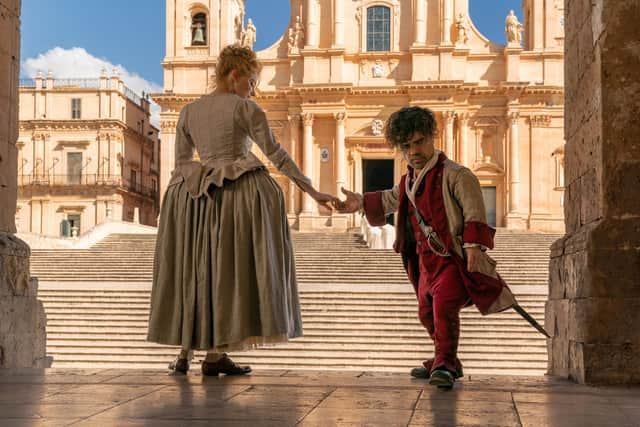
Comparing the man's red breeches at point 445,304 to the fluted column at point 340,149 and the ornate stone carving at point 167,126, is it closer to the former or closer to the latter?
the fluted column at point 340,149

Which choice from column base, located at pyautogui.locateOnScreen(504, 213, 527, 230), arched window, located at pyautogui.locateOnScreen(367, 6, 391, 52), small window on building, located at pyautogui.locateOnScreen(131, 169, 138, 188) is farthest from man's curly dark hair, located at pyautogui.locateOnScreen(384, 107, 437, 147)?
small window on building, located at pyautogui.locateOnScreen(131, 169, 138, 188)

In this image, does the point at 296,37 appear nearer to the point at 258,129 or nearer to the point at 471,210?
the point at 258,129

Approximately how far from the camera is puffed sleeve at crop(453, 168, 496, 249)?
4543 millimetres

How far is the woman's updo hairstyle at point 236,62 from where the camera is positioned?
16.1 feet

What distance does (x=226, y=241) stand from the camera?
184 inches

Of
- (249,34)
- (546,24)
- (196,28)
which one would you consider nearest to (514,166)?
(546,24)

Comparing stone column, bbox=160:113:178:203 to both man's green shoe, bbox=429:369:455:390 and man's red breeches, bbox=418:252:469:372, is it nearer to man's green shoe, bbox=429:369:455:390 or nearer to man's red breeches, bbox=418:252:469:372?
man's red breeches, bbox=418:252:469:372

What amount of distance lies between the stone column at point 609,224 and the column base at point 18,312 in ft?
11.1

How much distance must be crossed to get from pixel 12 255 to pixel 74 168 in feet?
119

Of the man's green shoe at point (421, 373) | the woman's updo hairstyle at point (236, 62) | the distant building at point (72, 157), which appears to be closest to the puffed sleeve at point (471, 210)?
the man's green shoe at point (421, 373)

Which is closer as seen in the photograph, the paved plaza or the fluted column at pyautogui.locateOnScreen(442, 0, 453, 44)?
the paved plaza

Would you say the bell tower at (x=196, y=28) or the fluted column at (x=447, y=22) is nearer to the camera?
the fluted column at (x=447, y=22)

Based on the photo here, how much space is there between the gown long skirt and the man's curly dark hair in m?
0.70

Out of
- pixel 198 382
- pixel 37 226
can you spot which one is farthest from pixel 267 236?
pixel 37 226
